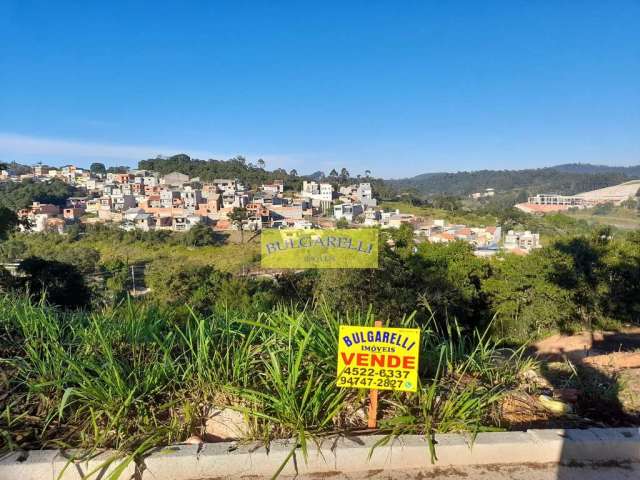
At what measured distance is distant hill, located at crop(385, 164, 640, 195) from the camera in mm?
91312

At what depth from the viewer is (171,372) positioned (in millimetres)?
1861

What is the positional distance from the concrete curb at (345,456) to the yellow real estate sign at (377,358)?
21 centimetres

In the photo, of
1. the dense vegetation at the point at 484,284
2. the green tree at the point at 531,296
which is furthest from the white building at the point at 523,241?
the green tree at the point at 531,296

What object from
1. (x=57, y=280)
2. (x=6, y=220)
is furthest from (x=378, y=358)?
(x=57, y=280)

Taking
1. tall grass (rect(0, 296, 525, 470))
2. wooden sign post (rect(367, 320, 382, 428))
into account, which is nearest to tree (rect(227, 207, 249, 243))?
tall grass (rect(0, 296, 525, 470))

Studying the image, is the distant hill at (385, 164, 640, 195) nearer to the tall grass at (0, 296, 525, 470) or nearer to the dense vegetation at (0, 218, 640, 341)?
the dense vegetation at (0, 218, 640, 341)

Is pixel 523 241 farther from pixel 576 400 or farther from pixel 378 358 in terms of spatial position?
pixel 378 358

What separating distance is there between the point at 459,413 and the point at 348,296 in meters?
6.05

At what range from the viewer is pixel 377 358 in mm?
1631

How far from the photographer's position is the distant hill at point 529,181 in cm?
9131

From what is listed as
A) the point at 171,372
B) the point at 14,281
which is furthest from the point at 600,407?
the point at 14,281

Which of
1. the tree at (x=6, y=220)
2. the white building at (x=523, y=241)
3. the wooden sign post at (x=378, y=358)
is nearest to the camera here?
the wooden sign post at (x=378, y=358)

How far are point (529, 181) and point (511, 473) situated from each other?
11947cm

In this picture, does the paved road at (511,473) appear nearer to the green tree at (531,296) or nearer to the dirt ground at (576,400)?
the dirt ground at (576,400)
